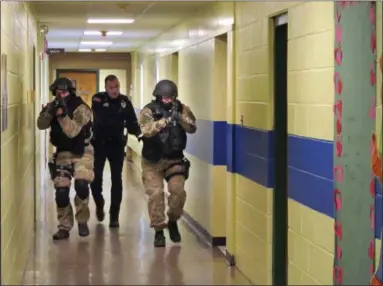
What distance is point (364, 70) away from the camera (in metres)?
2.87

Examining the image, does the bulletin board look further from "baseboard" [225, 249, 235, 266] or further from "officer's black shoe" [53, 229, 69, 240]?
"officer's black shoe" [53, 229, 69, 240]

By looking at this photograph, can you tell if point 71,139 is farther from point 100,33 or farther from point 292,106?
point 100,33

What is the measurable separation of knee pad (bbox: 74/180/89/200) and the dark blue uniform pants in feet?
1.78

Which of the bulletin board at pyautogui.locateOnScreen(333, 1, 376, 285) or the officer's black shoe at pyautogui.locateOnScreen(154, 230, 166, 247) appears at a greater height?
the bulletin board at pyautogui.locateOnScreen(333, 1, 376, 285)

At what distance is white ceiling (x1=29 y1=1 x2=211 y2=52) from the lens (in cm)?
627

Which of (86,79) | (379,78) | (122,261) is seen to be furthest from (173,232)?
(86,79)

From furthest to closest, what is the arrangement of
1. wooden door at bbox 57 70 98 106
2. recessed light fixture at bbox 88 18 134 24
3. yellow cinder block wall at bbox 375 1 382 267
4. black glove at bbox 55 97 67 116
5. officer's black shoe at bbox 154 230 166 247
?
wooden door at bbox 57 70 98 106 < recessed light fixture at bbox 88 18 134 24 < officer's black shoe at bbox 154 230 166 247 < black glove at bbox 55 97 67 116 < yellow cinder block wall at bbox 375 1 382 267

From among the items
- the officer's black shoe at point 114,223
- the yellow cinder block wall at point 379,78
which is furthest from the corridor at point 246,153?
the officer's black shoe at point 114,223

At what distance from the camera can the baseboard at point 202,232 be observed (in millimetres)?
5793

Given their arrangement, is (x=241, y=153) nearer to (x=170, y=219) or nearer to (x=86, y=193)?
(x=170, y=219)

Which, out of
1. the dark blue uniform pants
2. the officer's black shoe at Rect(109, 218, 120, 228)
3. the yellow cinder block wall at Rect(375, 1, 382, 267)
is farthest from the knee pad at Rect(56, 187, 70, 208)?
the yellow cinder block wall at Rect(375, 1, 382, 267)

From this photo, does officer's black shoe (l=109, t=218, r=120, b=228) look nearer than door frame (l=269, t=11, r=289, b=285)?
No

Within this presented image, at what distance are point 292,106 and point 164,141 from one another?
1924 millimetres

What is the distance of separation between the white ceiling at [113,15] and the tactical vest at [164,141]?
1025 millimetres
